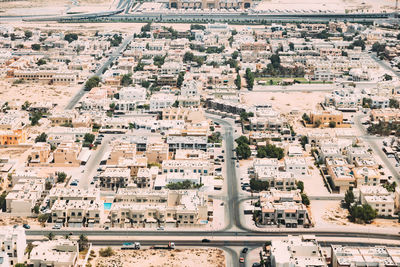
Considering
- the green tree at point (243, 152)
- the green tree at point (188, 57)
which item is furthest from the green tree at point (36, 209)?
the green tree at point (188, 57)

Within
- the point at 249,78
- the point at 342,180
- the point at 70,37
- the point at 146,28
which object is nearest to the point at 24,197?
the point at 342,180

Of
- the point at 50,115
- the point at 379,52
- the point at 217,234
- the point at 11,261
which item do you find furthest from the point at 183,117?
the point at 379,52

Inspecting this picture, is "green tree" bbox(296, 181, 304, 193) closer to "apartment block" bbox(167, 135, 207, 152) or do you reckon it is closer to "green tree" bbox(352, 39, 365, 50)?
"apartment block" bbox(167, 135, 207, 152)

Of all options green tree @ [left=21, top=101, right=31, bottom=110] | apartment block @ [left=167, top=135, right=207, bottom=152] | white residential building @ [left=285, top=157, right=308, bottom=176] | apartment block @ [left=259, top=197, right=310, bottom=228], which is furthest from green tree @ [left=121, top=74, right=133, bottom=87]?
apartment block @ [left=259, top=197, right=310, bottom=228]

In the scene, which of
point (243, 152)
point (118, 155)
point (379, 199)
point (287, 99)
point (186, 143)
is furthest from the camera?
point (287, 99)

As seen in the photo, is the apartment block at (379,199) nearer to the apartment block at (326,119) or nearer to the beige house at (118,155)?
the apartment block at (326,119)

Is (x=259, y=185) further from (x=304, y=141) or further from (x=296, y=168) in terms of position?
(x=304, y=141)
